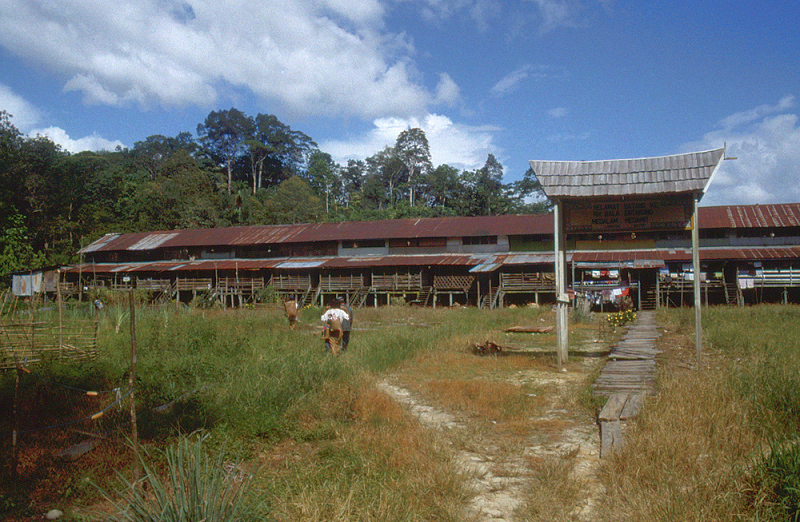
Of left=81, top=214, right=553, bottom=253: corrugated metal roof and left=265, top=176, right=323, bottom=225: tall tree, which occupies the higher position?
left=265, top=176, right=323, bottom=225: tall tree

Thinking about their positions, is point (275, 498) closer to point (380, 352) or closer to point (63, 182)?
point (380, 352)

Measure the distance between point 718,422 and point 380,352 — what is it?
22.2ft

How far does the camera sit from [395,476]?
4.68m

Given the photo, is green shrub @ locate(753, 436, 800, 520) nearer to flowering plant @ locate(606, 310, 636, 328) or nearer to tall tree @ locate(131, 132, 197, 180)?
flowering plant @ locate(606, 310, 636, 328)

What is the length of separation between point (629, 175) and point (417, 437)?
18.3 feet

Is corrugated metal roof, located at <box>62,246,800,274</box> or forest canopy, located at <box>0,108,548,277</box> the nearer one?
corrugated metal roof, located at <box>62,246,800,274</box>

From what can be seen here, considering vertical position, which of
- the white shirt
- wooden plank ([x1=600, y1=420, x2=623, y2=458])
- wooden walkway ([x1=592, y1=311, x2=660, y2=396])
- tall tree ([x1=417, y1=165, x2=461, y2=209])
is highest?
tall tree ([x1=417, y1=165, x2=461, y2=209])

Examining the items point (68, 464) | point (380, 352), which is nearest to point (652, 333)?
point (380, 352)

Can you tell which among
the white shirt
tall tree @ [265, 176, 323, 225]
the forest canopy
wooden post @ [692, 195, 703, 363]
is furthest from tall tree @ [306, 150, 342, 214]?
wooden post @ [692, 195, 703, 363]

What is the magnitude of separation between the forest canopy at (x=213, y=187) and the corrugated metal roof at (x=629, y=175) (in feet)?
118

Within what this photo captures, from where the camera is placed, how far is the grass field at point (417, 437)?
4027 mm

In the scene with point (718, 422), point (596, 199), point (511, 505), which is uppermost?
point (596, 199)

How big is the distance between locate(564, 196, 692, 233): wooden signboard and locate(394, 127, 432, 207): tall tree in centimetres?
5366

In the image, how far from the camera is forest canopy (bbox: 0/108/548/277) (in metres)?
40.8
